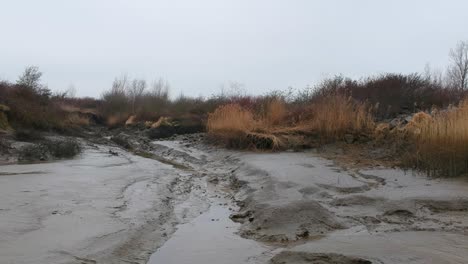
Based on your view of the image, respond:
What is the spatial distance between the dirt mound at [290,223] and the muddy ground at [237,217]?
1 centimetres

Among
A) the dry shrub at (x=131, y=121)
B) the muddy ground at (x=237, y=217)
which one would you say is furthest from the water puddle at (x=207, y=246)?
the dry shrub at (x=131, y=121)

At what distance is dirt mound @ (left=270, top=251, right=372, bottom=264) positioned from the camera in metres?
3.87

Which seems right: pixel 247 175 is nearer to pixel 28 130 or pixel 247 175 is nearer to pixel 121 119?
pixel 28 130

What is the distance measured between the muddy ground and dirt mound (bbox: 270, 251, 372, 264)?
11mm

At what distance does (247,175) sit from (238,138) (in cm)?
521

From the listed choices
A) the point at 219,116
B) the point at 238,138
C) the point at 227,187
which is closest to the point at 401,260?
the point at 227,187

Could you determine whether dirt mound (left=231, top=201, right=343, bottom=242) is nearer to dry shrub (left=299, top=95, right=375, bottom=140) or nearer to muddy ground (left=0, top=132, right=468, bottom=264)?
muddy ground (left=0, top=132, right=468, bottom=264)

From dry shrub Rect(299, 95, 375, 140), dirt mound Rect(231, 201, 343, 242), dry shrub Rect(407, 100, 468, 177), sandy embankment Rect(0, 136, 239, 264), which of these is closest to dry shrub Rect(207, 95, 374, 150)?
dry shrub Rect(299, 95, 375, 140)

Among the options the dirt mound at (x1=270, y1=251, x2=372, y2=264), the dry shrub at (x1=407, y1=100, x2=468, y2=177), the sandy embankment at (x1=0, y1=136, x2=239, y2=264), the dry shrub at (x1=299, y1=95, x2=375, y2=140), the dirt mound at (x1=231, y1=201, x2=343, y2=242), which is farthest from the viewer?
the dry shrub at (x1=299, y1=95, x2=375, y2=140)

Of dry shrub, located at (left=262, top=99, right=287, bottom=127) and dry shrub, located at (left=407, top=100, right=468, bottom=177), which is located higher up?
dry shrub, located at (left=262, top=99, right=287, bottom=127)

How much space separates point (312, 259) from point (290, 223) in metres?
1.23

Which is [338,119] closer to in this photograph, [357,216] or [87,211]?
[357,216]

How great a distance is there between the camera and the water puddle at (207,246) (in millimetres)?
4281

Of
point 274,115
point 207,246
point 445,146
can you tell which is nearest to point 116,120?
point 274,115
